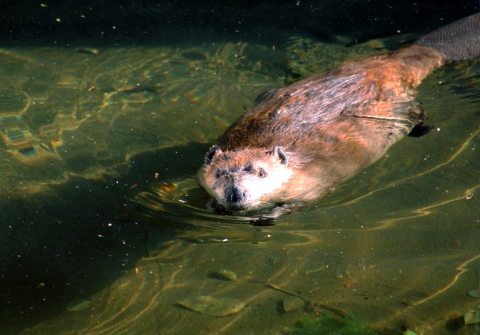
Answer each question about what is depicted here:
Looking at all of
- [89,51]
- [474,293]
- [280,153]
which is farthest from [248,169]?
[89,51]

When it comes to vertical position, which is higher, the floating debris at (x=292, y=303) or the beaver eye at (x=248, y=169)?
the beaver eye at (x=248, y=169)

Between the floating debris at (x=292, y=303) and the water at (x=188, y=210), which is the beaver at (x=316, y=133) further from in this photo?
the floating debris at (x=292, y=303)

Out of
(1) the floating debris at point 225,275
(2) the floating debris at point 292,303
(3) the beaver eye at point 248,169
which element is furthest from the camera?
(3) the beaver eye at point 248,169

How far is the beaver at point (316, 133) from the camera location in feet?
13.2

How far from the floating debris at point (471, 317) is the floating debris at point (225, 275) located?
1.55 meters

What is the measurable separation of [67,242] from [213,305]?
1294 mm

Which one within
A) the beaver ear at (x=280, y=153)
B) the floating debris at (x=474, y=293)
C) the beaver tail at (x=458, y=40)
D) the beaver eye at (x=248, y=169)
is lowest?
the floating debris at (x=474, y=293)

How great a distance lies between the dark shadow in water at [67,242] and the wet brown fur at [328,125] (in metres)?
0.73

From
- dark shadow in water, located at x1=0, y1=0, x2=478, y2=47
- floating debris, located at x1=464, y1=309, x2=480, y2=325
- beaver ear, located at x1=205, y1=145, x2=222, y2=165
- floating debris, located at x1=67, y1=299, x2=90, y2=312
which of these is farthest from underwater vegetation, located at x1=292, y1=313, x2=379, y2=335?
dark shadow in water, located at x1=0, y1=0, x2=478, y2=47

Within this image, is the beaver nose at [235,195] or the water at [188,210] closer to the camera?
the water at [188,210]

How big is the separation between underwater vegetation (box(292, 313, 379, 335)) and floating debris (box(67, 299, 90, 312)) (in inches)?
55.8

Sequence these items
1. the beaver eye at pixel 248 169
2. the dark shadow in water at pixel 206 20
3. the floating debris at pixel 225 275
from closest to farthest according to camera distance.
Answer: the floating debris at pixel 225 275 < the beaver eye at pixel 248 169 < the dark shadow in water at pixel 206 20

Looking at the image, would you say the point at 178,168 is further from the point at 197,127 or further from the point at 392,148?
the point at 392,148

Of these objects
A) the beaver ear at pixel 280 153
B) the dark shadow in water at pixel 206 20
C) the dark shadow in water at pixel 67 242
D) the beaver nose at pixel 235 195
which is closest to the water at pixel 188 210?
the dark shadow in water at pixel 67 242
